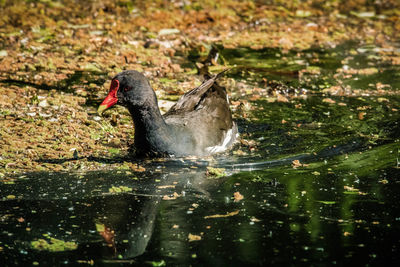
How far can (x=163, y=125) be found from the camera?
6.37m

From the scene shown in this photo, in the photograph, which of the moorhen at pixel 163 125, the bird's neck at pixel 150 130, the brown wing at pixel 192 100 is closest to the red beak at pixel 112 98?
the moorhen at pixel 163 125

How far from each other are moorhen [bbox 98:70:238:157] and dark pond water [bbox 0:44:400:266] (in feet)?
0.57

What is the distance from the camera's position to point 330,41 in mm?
10672

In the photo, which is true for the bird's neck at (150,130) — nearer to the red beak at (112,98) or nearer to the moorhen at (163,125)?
the moorhen at (163,125)

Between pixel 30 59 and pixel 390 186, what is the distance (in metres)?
5.53

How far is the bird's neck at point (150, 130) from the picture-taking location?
249 inches

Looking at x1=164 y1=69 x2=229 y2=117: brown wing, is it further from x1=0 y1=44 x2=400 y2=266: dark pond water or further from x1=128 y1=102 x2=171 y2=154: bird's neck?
x1=128 y1=102 x2=171 y2=154: bird's neck

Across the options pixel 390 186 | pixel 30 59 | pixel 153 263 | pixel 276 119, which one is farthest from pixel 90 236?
pixel 30 59

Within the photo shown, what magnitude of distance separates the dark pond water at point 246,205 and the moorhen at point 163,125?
0.17 metres

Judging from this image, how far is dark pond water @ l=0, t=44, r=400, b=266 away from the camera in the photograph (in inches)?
174

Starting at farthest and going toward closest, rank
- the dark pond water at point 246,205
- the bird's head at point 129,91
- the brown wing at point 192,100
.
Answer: the brown wing at point 192,100, the bird's head at point 129,91, the dark pond water at point 246,205

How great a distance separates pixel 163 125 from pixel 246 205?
1497 millimetres

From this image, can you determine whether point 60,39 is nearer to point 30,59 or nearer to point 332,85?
point 30,59

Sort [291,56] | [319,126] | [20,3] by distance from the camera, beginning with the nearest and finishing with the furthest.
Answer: [319,126] < [291,56] < [20,3]
